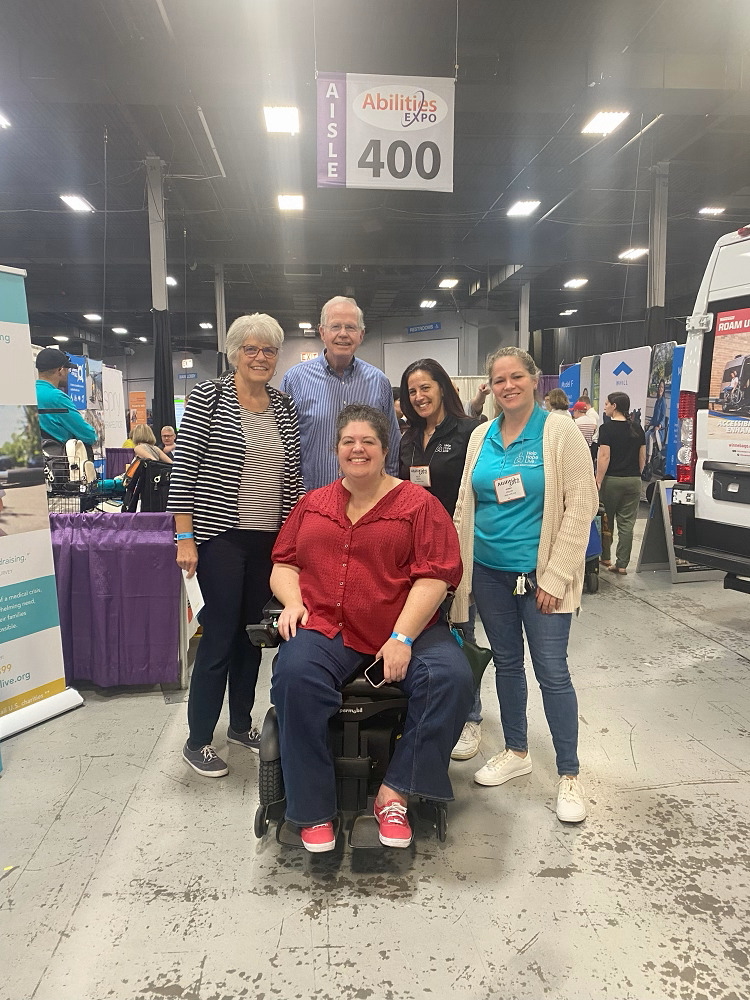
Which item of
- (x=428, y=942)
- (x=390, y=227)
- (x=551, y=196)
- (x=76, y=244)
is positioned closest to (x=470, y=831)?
(x=428, y=942)

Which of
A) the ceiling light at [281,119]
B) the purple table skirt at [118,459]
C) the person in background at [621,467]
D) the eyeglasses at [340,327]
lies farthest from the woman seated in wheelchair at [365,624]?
the purple table skirt at [118,459]

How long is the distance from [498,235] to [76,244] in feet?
25.7

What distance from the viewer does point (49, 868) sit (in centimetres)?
175

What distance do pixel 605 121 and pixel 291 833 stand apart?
288 inches

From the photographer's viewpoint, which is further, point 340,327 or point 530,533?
point 340,327

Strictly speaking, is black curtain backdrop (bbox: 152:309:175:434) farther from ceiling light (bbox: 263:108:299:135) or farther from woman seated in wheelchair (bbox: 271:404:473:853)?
woman seated in wheelchair (bbox: 271:404:473:853)

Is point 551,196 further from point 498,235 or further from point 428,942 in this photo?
point 428,942

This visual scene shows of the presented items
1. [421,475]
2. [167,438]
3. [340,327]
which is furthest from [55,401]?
[167,438]

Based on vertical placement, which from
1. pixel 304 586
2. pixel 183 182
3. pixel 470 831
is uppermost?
pixel 183 182

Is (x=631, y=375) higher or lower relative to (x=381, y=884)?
higher

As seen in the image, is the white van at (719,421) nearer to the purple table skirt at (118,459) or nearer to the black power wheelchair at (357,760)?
A: the black power wheelchair at (357,760)

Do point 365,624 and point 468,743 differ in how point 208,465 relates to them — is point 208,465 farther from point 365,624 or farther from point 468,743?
point 468,743

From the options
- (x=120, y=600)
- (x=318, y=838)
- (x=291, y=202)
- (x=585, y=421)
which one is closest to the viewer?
(x=318, y=838)

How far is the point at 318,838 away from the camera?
5.49 feet
